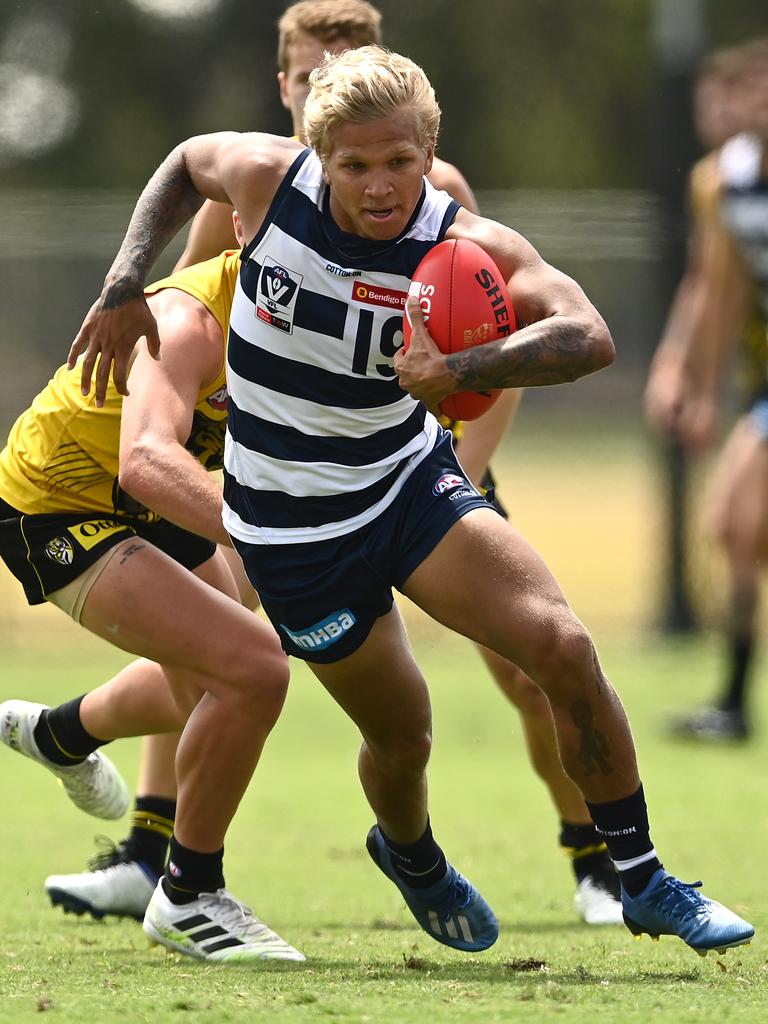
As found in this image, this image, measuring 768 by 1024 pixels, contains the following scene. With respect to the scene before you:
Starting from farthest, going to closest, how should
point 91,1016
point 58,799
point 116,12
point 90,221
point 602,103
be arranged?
point 602,103, point 116,12, point 90,221, point 58,799, point 91,1016

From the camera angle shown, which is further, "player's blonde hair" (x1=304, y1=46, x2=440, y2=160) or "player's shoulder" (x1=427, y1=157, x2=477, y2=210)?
"player's shoulder" (x1=427, y1=157, x2=477, y2=210)

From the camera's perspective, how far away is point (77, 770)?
5.56 m

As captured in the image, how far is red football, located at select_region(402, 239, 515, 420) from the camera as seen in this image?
402cm

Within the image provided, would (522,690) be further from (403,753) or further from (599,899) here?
(403,753)

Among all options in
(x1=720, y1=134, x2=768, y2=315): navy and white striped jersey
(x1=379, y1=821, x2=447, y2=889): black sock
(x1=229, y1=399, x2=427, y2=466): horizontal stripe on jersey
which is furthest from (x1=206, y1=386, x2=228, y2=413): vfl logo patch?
(x1=720, y1=134, x2=768, y2=315): navy and white striped jersey

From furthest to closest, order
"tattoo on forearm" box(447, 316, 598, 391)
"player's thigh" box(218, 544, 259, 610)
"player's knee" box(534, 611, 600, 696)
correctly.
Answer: "player's thigh" box(218, 544, 259, 610)
"player's knee" box(534, 611, 600, 696)
"tattoo on forearm" box(447, 316, 598, 391)

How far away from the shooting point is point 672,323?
13266 mm

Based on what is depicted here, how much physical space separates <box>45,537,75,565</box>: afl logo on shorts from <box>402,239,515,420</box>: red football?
129 centimetres

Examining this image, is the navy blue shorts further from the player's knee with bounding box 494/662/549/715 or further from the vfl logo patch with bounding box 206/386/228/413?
the player's knee with bounding box 494/662/549/715

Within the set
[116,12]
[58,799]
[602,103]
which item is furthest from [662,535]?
[602,103]

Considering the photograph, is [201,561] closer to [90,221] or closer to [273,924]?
[273,924]

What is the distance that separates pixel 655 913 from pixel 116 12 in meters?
29.0

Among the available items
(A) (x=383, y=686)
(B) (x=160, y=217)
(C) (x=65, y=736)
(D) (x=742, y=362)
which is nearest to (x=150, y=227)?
(B) (x=160, y=217)

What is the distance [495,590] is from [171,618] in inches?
38.0
